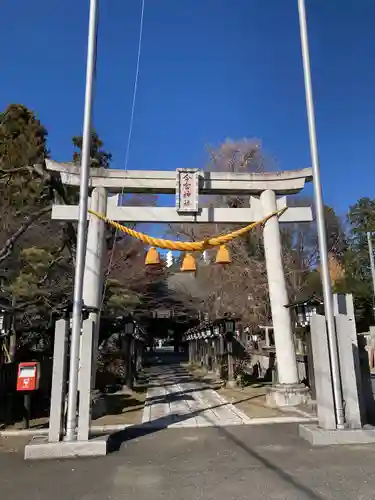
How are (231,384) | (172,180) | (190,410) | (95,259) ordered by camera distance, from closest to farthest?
(190,410) → (95,259) → (172,180) → (231,384)

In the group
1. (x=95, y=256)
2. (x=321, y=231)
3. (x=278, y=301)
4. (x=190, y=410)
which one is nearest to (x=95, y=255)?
(x=95, y=256)

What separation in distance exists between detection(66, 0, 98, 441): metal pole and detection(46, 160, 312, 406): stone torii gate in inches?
126

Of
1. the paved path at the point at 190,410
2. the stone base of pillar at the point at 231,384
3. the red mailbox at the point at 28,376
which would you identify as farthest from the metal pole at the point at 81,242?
the stone base of pillar at the point at 231,384

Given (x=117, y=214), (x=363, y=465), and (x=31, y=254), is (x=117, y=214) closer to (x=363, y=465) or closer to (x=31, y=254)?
(x=31, y=254)

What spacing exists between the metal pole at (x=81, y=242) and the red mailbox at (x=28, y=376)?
185cm

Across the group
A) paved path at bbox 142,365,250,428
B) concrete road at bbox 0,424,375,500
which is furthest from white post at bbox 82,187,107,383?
concrete road at bbox 0,424,375,500

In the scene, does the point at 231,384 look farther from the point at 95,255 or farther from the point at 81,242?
the point at 81,242

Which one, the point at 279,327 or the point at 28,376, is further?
the point at 279,327

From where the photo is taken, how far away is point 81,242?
6.91 metres

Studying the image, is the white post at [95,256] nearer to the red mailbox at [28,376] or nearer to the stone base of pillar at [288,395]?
the red mailbox at [28,376]

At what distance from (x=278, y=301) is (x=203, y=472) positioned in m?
6.39

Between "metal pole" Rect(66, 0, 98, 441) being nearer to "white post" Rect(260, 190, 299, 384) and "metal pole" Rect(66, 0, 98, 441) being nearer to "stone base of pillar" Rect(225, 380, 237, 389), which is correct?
"white post" Rect(260, 190, 299, 384)

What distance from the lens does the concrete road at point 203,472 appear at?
4422 mm

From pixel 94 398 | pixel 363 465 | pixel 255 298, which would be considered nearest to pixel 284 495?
pixel 363 465
